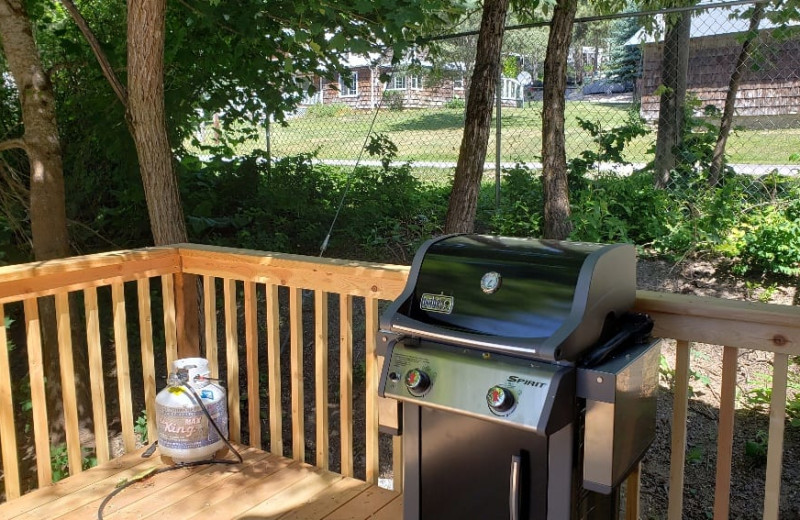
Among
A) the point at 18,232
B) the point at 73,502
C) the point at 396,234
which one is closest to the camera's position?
the point at 73,502

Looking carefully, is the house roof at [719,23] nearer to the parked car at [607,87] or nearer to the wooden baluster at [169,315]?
the parked car at [607,87]

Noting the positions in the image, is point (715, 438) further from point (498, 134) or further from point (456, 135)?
point (456, 135)

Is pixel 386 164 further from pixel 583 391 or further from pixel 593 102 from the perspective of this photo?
pixel 583 391

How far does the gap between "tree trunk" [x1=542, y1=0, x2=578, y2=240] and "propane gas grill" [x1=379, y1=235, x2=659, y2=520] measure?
3.59 m

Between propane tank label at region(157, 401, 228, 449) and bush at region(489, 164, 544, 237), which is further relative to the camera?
bush at region(489, 164, 544, 237)

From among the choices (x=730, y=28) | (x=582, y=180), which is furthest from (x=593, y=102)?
(x=730, y=28)

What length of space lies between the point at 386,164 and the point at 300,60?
69.2 inches

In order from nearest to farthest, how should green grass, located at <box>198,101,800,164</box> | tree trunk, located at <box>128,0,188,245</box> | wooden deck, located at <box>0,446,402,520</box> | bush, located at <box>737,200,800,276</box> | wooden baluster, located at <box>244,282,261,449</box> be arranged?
wooden deck, located at <box>0,446,402,520</box>, wooden baluster, located at <box>244,282,261,449</box>, tree trunk, located at <box>128,0,188,245</box>, bush, located at <box>737,200,800,276</box>, green grass, located at <box>198,101,800,164</box>

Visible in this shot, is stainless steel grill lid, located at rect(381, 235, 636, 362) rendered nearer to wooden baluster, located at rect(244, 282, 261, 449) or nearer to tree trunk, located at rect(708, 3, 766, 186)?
wooden baluster, located at rect(244, 282, 261, 449)

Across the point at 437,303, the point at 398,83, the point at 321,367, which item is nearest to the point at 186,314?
the point at 321,367

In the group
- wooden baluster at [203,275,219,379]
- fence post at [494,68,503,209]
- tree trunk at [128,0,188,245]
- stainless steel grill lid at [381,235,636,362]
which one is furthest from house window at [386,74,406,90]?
stainless steel grill lid at [381,235,636,362]

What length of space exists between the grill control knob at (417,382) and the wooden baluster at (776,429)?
33.3 inches

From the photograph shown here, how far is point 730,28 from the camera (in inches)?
220

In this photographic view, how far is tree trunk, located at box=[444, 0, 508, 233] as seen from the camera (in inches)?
171
